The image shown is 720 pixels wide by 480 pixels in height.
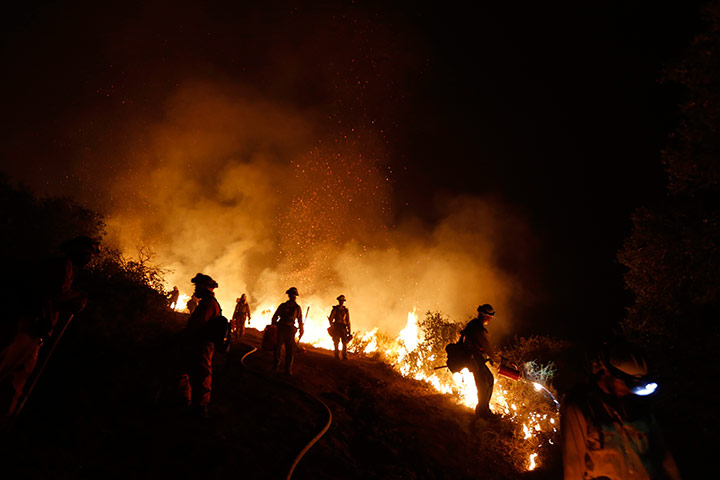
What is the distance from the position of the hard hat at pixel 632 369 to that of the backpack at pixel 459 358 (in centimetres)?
413

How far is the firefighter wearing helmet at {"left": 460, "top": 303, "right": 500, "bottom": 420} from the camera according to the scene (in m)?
6.54

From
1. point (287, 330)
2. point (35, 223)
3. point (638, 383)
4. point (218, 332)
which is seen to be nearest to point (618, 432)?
point (638, 383)

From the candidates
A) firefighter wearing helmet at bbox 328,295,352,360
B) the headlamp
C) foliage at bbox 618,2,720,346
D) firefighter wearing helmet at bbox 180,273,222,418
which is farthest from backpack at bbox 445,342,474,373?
foliage at bbox 618,2,720,346

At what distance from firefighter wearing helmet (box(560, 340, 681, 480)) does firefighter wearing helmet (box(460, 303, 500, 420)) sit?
386cm

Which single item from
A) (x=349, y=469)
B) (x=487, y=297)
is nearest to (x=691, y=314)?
(x=349, y=469)

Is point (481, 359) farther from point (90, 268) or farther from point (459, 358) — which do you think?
point (90, 268)

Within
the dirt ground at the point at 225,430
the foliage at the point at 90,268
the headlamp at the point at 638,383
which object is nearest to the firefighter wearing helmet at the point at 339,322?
the dirt ground at the point at 225,430

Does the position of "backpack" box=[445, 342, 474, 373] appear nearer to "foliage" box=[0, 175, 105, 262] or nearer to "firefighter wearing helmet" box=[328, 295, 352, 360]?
"firefighter wearing helmet" box=[328, 295, 352, 360]

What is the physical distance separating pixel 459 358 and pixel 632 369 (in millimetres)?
4288

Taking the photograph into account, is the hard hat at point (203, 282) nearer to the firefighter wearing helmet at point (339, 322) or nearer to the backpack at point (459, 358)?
the backpack at point (459, 358)

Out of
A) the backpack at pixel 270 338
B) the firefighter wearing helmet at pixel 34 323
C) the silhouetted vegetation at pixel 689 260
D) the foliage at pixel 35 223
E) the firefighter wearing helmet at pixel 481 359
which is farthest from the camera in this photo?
the foliage at pixel 35 223

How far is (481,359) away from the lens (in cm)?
656

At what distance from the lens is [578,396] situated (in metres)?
2.66

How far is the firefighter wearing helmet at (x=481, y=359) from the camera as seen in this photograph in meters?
6.54
